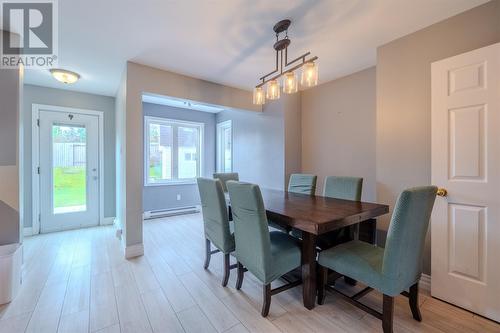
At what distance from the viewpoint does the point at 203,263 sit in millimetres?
2518

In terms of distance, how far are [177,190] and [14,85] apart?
3.25 m

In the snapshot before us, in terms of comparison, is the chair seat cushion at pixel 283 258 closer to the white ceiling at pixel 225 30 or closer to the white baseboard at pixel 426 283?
the white baseboard at pixel 426 283

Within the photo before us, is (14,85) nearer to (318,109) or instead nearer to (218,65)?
(218,65)

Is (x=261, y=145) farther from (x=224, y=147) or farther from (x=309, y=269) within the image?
(x=309, y=269)

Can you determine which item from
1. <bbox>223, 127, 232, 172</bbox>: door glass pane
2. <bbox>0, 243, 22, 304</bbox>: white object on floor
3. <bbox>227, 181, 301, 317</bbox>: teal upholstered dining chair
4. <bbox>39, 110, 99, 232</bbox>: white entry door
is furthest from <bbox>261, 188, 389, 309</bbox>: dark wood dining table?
<bbox>39, 110, 99, 232</bbox>: white entry door

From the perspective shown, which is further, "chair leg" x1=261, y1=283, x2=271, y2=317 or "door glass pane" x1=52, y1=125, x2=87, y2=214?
"door glass pane" x1=52, y1=125, x2=87, y2=214

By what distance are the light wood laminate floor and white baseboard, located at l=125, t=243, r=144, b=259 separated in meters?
0.09

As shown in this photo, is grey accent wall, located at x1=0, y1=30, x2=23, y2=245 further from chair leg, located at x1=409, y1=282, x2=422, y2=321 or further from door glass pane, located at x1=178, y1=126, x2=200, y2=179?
chair leg, located at x1=409, y1=282, x2=422, y2=321

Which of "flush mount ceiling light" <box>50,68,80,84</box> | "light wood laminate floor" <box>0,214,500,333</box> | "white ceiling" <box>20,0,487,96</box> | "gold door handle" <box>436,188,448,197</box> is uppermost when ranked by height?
"white ceiling" <box>20,0,487,96</box>

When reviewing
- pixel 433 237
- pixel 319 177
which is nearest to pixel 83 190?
pixel 319 177

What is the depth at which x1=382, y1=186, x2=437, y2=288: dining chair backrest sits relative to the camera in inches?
50.9

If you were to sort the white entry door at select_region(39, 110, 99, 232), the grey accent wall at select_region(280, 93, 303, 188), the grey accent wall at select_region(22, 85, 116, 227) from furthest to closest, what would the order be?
the grey accent wall at select_region(280, 93, 303, 188) < the white entry door at select_region(39, 110, 99, 232) < the grey accent wall at select_region(22, 85, 116, 227)

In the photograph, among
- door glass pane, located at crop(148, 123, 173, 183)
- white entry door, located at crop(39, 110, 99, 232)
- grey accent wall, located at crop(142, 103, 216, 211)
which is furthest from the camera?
door glass pane, located at crop(148, 123, 173, 183)

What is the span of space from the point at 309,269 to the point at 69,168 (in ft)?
13.6
